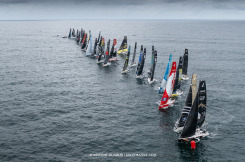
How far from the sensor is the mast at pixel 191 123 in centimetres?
4003

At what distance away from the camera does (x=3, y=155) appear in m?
37.2

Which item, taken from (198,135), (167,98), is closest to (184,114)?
(198,135)

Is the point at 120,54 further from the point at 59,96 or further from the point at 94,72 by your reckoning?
the point at 59,96

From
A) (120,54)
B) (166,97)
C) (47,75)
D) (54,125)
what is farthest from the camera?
(120,54)

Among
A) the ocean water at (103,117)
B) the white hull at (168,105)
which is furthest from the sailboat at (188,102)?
the white hull at (168,105)

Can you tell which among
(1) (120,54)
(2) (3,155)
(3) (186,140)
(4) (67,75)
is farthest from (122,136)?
(1) (120,54)

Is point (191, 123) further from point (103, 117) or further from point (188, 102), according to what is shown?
point (103, 117)

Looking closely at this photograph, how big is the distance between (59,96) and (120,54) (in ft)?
226

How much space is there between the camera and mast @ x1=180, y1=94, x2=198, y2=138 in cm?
4003

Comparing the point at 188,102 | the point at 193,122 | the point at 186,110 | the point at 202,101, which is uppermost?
the point at 202,101

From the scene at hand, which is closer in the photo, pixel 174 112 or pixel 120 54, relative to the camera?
pixel 174 112

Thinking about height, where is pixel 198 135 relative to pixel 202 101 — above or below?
below

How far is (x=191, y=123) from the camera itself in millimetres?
40344

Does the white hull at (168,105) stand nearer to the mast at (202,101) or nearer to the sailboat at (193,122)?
the mast at (202,101)
